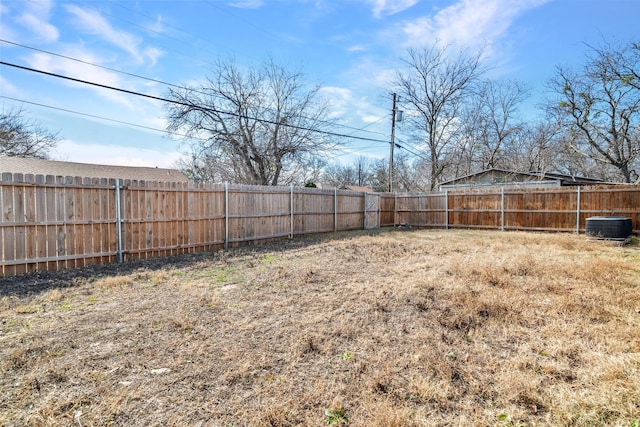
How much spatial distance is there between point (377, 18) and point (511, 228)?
9257 mm

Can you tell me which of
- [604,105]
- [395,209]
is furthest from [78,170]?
[604,105]

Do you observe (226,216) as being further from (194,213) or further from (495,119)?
(495,119)

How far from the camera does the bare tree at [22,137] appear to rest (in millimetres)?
17547

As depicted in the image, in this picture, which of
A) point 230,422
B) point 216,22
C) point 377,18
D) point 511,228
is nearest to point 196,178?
point 216,22

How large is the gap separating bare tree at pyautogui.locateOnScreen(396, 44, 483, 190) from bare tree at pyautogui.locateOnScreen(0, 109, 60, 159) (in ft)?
75.7

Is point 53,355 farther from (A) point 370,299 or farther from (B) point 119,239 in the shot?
(B) point 119,239

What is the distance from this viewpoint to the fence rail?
5.26 metres

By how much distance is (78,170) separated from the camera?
14742 millimetres

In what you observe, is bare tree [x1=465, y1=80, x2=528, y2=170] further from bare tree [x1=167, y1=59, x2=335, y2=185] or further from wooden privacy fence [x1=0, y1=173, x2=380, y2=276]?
wooden privacy fence [x1=0, y1=173, x2=380, y2=276]

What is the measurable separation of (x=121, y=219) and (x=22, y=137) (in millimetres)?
19236

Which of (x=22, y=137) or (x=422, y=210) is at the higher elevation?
(x=22, y=137)

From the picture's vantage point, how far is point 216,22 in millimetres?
9805

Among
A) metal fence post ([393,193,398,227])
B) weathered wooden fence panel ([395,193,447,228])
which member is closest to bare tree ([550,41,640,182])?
weathered wooden fence panel ([395,193,447,228])

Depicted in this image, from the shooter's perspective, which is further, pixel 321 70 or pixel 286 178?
pixel 286 178
